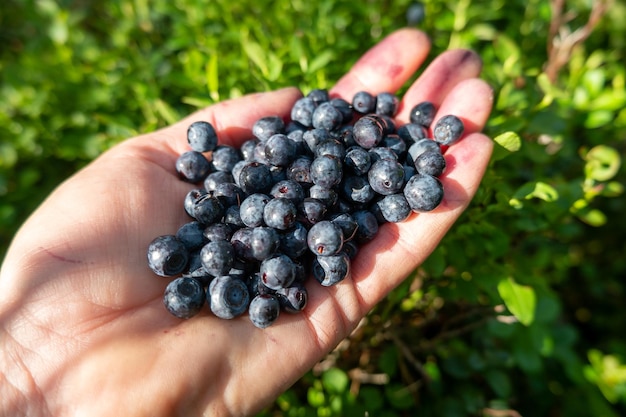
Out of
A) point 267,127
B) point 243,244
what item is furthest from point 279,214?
point 267,127

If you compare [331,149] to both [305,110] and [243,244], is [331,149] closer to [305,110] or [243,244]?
[305,110]

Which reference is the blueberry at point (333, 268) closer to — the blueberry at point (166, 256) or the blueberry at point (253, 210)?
the blueberry at point (253, 210)

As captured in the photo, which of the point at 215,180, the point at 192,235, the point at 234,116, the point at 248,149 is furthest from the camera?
the point at 234,116

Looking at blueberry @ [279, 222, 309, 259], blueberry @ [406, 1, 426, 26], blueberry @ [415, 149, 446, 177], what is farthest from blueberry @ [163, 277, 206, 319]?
blueberry @ [406, 1, 426, 26]

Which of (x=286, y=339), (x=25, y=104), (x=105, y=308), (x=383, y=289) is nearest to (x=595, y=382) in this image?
(x=383, y=289)

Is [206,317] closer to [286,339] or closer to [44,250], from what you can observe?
[286,339]

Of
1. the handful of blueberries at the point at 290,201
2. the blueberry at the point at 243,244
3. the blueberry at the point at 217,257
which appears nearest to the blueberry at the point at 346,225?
the handful of blueberries at the point at 290,201
